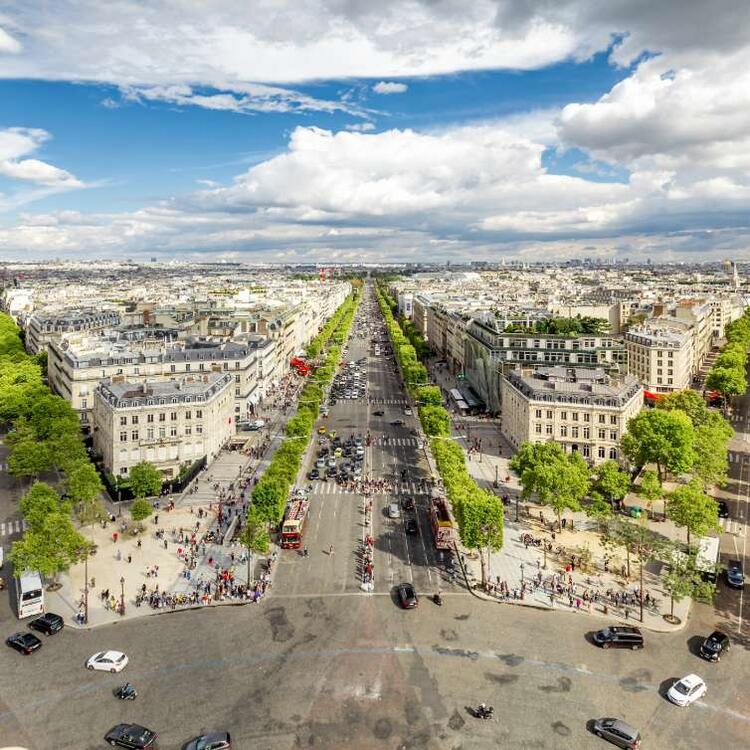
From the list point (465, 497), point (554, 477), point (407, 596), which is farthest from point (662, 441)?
point (407, 596)

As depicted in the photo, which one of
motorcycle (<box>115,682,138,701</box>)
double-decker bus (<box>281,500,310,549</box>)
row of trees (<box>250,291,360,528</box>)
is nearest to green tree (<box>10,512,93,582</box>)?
row of trees (<box>250,291,360,528</box>)

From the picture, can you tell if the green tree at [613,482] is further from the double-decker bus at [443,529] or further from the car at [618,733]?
the car at [618,733]

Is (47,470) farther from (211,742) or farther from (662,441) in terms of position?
(662,441)

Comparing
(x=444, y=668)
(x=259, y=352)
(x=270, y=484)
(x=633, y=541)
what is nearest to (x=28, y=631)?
(x=270, y=484)

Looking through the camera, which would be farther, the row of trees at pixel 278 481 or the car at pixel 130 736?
the row of trees at pixel 278 481

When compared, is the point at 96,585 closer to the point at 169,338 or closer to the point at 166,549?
the point at 166,549

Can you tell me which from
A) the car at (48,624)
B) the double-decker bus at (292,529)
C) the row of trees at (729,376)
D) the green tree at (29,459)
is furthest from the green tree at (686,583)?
the row of trees at (729,376)

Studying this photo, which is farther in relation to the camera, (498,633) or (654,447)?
(654,447)
